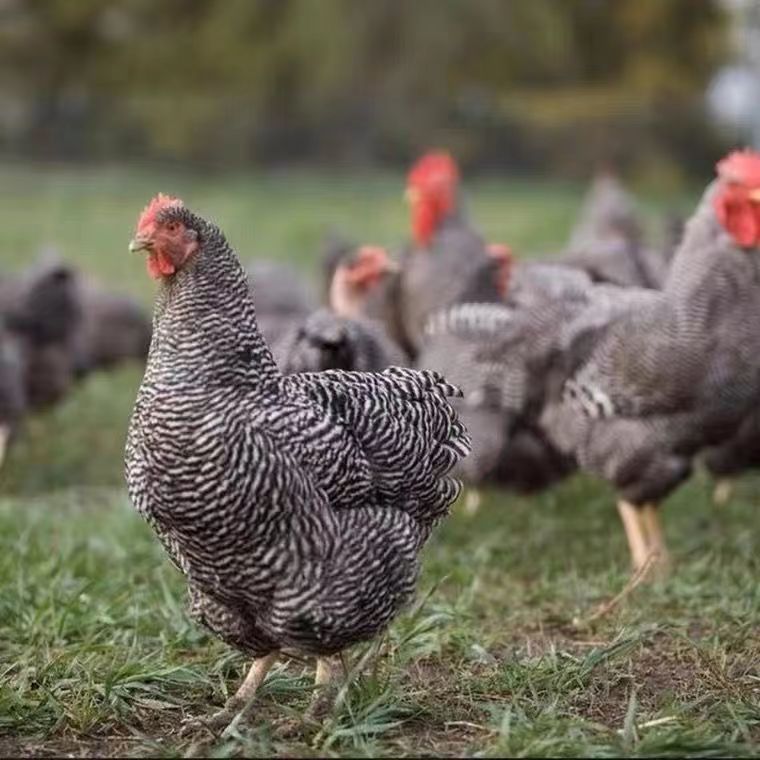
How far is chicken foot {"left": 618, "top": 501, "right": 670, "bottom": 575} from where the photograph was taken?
20.9 feet

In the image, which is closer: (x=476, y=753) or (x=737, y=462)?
(x=476, y=753)

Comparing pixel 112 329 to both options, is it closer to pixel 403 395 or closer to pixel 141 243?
pixel 403 395

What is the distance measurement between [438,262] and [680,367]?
2.86 meters

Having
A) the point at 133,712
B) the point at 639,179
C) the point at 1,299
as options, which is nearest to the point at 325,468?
the point at 133,712

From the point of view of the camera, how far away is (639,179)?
2912 centimetres

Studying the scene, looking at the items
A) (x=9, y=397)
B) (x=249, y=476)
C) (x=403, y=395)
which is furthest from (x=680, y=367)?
(x=9, y=397)

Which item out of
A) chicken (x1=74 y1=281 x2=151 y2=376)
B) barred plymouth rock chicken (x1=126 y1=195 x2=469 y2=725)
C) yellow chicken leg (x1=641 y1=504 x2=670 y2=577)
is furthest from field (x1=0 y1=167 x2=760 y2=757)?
chicken (x1=74 y1=281 x2=151 y2=376)

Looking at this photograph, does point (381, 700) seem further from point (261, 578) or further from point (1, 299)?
point (1, 299)

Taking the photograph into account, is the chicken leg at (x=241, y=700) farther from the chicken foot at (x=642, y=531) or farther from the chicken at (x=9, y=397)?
the chicken at (x=9, y=397)

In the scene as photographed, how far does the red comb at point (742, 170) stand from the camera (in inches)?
243

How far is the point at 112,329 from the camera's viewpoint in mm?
11367

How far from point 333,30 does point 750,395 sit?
89.6 feet

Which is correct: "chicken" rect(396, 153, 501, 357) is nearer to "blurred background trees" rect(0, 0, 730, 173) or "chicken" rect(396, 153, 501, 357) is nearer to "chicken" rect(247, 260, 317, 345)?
"chicken" rect(247, 260, 317, 345)

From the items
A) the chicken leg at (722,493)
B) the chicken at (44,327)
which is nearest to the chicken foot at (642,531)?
the chicken leg at (722,493)
